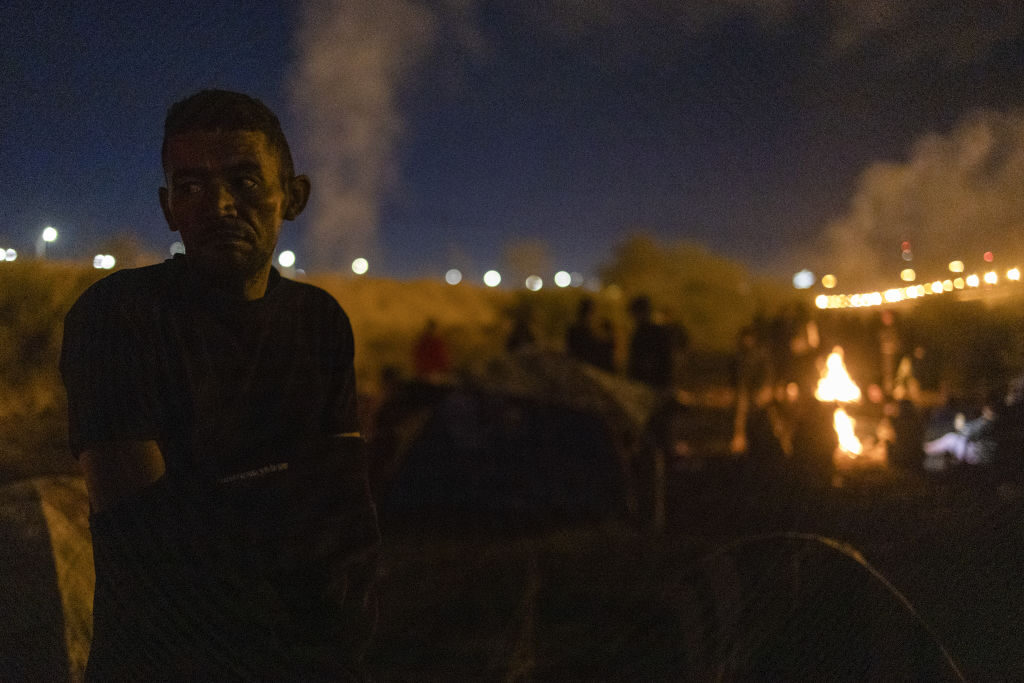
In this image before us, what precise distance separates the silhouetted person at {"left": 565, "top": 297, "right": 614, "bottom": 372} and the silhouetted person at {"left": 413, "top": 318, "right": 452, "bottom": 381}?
0.98m

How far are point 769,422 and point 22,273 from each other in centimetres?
600

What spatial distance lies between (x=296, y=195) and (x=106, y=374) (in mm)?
397

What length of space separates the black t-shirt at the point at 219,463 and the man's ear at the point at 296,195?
0.11 m

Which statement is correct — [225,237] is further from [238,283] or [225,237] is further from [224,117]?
[224,117]

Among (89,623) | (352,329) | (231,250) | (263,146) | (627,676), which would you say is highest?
(263,146)

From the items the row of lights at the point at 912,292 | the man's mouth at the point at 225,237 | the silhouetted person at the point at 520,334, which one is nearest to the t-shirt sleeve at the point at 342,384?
the man's mouth at the point at 225,237

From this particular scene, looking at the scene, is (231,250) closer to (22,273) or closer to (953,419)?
(22,273)

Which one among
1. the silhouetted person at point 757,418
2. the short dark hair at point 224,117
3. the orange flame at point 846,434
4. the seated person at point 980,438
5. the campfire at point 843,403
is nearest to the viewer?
the short dark hair at point 224,117

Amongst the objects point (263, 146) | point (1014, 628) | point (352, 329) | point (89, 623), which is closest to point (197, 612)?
point (89, 623)

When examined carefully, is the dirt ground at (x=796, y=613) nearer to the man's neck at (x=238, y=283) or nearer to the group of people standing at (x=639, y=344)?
the man's neck at (x=238, y=283)

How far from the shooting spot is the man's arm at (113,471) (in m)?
0.90

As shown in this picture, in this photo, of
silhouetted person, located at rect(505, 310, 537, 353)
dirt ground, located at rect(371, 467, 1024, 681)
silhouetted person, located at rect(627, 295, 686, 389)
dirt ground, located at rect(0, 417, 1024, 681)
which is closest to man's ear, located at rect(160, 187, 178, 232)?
dirt ground, located at rect(0, 417, 1024, 681)

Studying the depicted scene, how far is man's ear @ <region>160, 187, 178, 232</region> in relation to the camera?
103 cm

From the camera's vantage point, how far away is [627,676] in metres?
1.56
